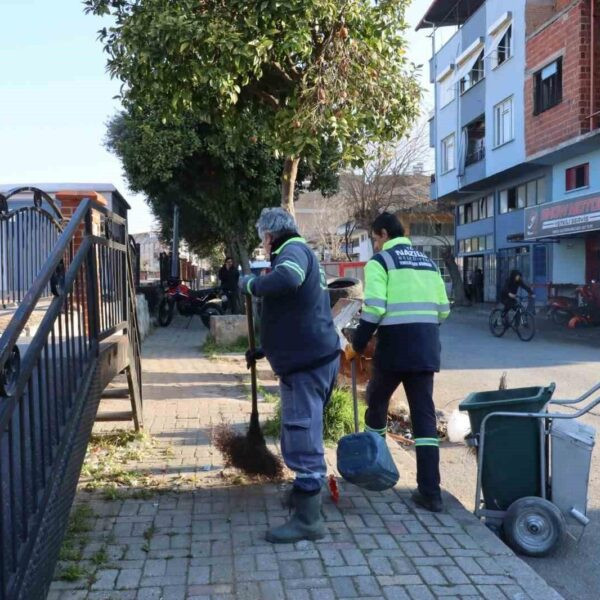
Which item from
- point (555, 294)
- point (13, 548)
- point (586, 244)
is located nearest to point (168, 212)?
point (555, 294)

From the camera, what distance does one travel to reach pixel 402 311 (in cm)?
429

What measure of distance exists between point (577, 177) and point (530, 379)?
14.4 m

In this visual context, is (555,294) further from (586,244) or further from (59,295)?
(59,295)

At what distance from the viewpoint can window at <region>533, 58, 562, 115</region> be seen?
22078 mm

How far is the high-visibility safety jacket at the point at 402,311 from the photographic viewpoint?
168 inches

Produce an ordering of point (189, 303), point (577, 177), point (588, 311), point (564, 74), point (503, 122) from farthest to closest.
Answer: point (503, 122) < point (577, 177) < point (564, 74) < point (588, 311) < point (189, 303)

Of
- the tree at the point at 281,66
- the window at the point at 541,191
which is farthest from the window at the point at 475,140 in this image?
the tree at the point at 281,66

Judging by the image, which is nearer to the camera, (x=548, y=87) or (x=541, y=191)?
(x=548, y=87)

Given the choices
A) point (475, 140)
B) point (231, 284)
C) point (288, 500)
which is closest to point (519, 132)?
point (475, 140)

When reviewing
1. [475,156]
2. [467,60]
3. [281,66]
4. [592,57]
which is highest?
[467,60]

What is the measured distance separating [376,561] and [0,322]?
3.83 meters

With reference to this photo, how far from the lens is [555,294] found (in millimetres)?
20719

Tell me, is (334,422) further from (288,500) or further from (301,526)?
(301,526)

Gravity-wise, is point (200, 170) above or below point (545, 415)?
above
